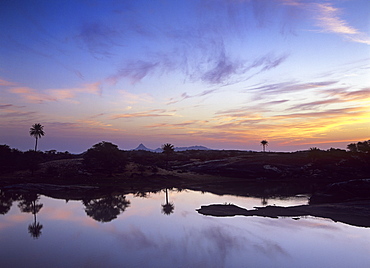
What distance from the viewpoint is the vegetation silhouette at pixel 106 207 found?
90.1 ft

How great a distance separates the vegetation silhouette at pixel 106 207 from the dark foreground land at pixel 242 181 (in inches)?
120

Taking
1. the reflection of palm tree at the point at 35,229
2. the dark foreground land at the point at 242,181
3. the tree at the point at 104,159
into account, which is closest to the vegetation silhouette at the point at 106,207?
the dark foreground land at the point at 242,181

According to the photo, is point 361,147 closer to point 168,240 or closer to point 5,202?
point 168,240

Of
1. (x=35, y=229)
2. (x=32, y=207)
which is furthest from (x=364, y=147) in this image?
(x=35, y=229)

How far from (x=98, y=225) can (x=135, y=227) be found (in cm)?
351

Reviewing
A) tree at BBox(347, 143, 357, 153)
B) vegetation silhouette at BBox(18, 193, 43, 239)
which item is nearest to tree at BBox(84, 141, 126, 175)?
vegetation silhouette at BBox(18, 193, 43, 239)

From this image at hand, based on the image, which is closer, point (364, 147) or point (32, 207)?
point (32, 207)

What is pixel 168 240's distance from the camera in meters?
19.3

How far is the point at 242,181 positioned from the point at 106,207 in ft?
129

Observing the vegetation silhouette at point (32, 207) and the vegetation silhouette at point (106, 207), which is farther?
the vegetation silhouette at point (106, 207)

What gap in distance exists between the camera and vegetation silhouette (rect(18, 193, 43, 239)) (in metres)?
21.5

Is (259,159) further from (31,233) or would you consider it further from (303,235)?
(31,233)

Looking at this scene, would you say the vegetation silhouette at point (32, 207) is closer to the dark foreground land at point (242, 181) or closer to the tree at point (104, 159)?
the dark foreground land at point (242, 181)

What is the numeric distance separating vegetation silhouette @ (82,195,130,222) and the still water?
113mm
